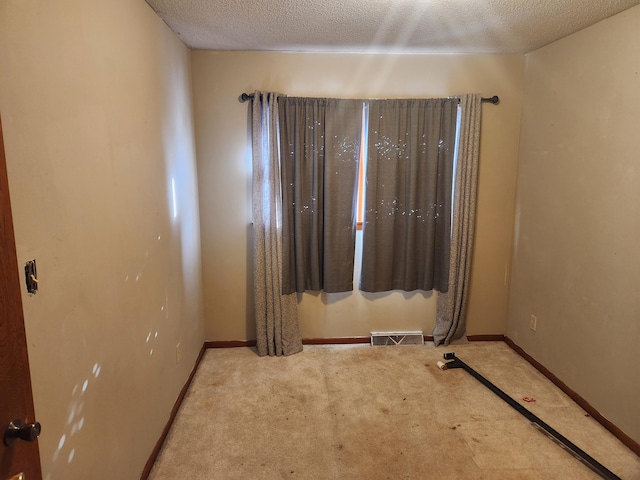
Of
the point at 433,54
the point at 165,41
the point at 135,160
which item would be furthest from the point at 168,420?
the point at 433,54

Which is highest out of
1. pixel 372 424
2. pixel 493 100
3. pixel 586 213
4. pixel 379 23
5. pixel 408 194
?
pixel 379 23

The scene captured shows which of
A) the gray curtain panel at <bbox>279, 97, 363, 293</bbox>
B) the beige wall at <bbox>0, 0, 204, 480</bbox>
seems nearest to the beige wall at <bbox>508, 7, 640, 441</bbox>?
the gray curtain panel at <bbox>279, 97, 363, 293</bbox>

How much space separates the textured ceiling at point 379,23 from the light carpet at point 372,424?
233 centimetres

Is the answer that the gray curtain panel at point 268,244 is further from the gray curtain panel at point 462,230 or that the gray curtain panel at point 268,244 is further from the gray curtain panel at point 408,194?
the gray curtain panel at point 462,230

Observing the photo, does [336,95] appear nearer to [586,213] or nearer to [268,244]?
[268,244]

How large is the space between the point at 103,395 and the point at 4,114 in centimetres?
105

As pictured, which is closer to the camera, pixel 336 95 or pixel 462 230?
pixel 336 95

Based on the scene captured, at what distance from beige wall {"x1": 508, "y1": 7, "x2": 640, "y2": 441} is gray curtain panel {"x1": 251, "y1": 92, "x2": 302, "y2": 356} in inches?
75.6

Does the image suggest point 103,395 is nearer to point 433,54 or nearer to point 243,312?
point 243,312

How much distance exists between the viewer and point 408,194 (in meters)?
3.31

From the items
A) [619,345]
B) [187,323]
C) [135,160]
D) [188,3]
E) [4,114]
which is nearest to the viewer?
[4,114]

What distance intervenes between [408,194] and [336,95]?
3.14ft

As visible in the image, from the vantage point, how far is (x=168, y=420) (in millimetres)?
2396

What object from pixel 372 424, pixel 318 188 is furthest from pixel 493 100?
pixel 372 424
